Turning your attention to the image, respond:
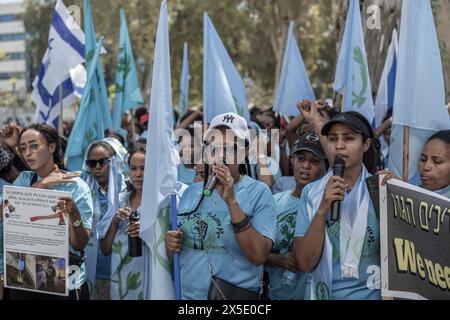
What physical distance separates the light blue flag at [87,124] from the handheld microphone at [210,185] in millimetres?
2881

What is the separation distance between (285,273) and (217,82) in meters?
2.36

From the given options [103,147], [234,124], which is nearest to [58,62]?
[103,147]

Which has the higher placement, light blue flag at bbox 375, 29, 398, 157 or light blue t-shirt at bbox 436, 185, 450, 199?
light blue flag at bbox 375, 29, 398, 157

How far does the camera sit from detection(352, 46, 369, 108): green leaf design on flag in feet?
18.4

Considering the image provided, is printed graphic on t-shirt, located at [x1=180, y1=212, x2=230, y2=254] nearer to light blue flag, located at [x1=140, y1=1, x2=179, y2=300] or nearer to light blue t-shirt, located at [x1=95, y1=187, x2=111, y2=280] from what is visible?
light blue flag, located at [x1=140, y1=1, x2=179, y2=300]

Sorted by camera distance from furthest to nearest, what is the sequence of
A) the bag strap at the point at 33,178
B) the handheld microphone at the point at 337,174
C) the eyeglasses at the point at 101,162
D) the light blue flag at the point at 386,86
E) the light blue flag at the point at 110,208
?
Answer: 1. the light blue flag at the point at 386,86
2. the eyeglasses at the point at 101,162
3. the light blue flag at the point at 110,208
4. the bag strap at the point at 33,178
5. the handheld microphone at the point at 337,174

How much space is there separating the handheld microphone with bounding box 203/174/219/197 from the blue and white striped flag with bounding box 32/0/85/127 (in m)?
4.18

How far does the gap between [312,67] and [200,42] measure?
15.7ft

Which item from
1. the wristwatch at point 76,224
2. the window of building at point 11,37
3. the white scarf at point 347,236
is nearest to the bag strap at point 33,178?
the wristwatch at point 76,224

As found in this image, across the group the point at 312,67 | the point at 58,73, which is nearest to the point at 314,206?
the point at 58,73

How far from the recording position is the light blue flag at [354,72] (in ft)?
18.4

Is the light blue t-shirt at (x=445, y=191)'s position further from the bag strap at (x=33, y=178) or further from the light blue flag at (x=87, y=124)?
the light blue flag at (x=87, y=124)

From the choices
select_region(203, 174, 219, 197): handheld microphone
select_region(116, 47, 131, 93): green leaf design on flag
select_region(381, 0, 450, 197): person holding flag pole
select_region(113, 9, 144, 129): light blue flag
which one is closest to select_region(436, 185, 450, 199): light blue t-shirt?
select_region(381, 0, 450, 197): person holding flag pole
